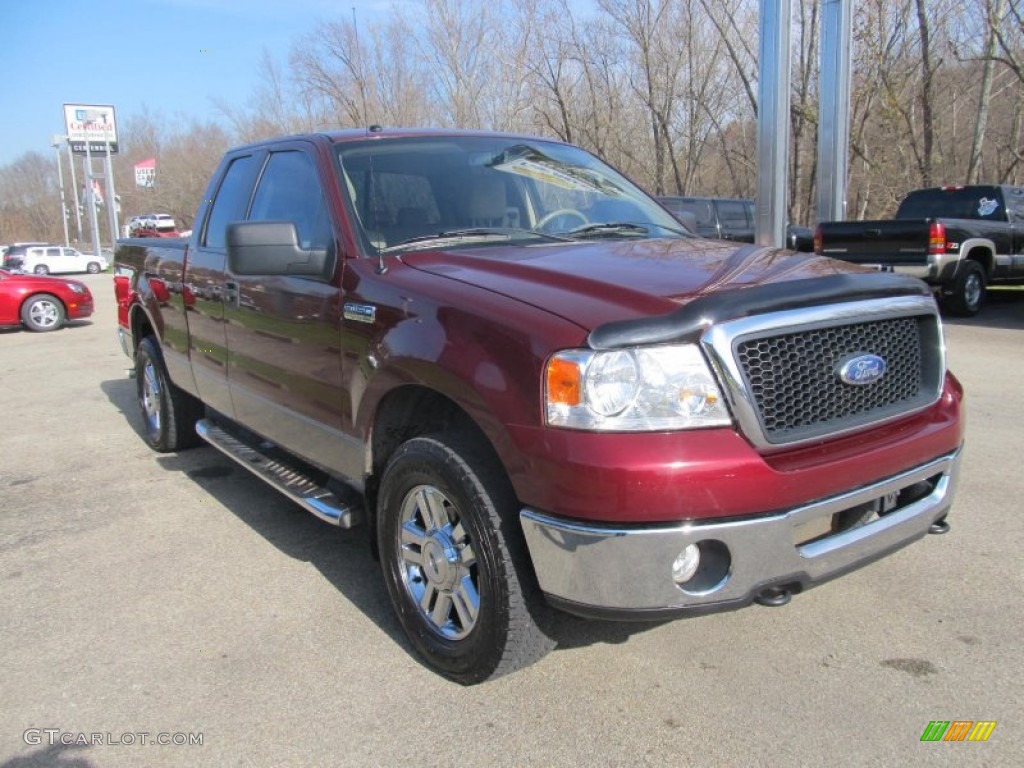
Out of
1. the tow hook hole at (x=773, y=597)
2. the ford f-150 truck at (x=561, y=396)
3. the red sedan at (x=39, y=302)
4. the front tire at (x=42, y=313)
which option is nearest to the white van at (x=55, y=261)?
the red sedan at (x=39, y=302)

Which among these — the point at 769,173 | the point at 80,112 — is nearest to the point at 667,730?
the point at 769,173

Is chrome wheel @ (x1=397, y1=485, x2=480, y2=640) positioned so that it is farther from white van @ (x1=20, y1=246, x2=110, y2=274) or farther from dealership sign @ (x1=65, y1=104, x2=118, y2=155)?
dealership sign @ (x1=65, y1=104, x2=118, y2=155)

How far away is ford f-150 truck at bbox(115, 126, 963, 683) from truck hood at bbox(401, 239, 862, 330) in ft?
0.05

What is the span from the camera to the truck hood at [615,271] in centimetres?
250

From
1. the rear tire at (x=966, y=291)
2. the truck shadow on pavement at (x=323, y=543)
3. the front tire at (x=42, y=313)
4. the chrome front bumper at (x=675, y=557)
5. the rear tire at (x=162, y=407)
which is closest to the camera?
the chrome front bumper at (x=675, y=557)

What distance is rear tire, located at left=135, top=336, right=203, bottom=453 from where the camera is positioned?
5.86 meters

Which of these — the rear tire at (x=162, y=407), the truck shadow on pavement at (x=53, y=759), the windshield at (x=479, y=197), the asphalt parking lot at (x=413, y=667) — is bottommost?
the truck shadow on pavement at (x=53, y=759)

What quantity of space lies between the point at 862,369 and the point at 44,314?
1611 centimetres

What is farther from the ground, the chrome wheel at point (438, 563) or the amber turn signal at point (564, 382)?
the amber turn signal at point (564, 382)

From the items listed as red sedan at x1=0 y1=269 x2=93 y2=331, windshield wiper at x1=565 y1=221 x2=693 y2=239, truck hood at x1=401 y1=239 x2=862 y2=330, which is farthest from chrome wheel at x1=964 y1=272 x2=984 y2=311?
red sedan at x1=0 y1=269 x2=93 y2=331

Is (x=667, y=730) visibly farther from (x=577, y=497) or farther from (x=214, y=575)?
(x=214, y=575)

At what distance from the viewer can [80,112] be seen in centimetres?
5372

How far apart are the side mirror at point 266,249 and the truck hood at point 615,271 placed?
477 mm

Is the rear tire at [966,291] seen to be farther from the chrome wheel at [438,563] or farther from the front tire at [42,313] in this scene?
the front tire at [42,313]
